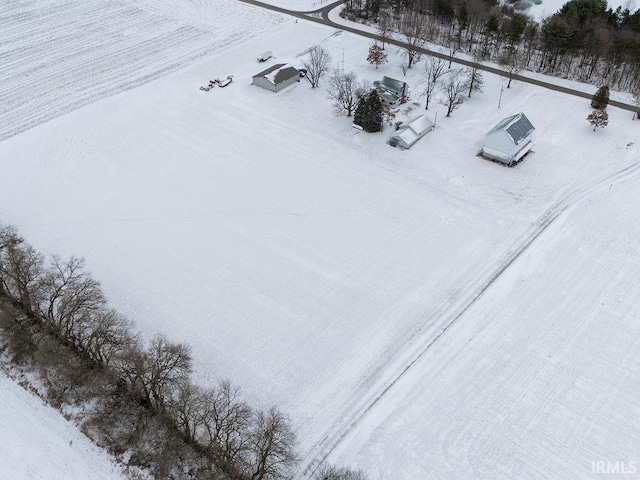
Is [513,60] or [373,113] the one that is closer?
[373,113]

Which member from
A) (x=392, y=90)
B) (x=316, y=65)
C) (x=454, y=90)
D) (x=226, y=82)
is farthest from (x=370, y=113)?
(x=226, y=82)

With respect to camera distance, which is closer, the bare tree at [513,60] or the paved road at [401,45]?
the paved road at [401,45]

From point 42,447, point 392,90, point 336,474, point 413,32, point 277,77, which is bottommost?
point 42,447

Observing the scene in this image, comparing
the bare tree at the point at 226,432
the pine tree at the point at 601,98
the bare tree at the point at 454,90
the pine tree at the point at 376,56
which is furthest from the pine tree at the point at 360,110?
the bare tree at the point at 226,432

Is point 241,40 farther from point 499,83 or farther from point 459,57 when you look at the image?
point 499,83

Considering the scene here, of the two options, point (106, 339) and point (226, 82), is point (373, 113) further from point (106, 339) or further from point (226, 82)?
point (106, 339)

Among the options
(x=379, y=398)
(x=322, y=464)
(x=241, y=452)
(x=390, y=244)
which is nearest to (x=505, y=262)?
(x=390, y=244)

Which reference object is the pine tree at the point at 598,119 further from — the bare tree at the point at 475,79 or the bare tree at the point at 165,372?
the bare tree at the point at 165,372
